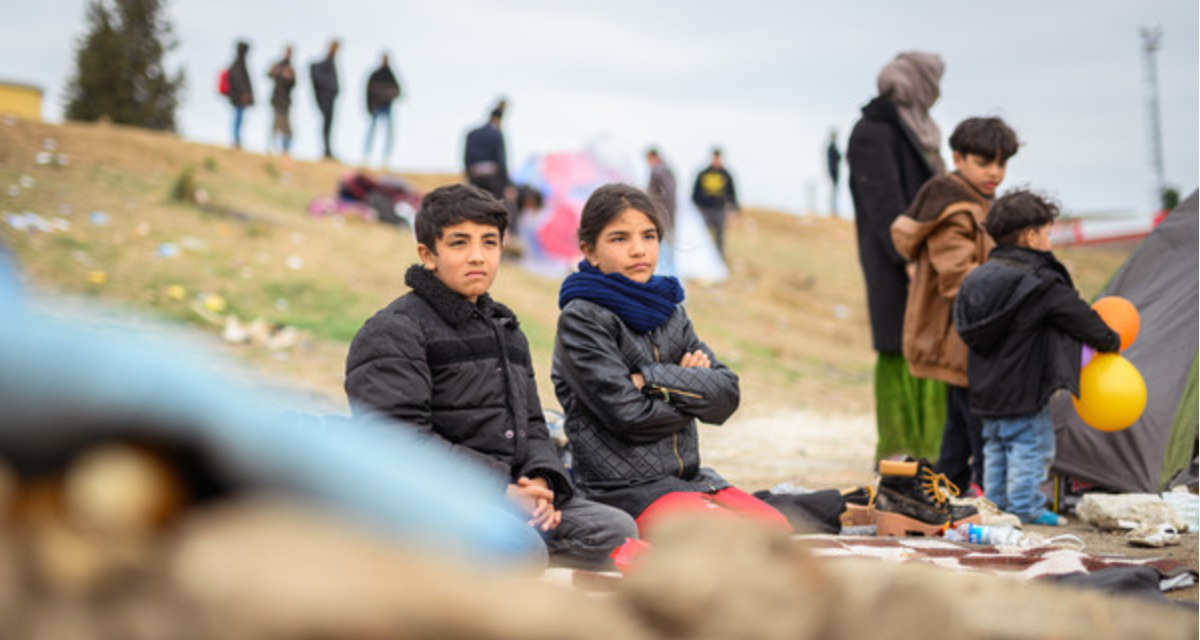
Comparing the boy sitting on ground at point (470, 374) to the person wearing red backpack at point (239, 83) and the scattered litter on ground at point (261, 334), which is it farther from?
the person wearing red backpack at point (239, 83)

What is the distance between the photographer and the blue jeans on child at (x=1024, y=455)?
15.0 feet

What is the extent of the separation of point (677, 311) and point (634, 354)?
298 millimetres

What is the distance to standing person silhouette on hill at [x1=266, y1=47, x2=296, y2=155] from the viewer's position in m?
18.8

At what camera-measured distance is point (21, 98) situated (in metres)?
22.4

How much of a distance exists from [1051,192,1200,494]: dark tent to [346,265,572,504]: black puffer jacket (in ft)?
10.1

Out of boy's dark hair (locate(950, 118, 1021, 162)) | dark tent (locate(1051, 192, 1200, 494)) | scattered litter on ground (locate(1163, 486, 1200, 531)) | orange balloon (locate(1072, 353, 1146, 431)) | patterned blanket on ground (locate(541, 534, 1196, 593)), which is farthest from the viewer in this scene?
boy's dark hair (locate(950, 118, 1021, 162))

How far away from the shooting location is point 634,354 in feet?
12.0

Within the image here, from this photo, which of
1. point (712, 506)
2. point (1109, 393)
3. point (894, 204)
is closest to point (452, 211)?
point (712, 506)

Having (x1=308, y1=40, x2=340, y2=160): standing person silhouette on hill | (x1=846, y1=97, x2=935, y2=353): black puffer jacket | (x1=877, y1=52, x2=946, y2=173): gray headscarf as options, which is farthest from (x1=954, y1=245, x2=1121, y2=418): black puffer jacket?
(x1=308, y1=40, x2=340, y2=160): standing person silhouette on hill

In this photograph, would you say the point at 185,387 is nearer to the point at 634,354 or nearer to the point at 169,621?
the point at 169,621

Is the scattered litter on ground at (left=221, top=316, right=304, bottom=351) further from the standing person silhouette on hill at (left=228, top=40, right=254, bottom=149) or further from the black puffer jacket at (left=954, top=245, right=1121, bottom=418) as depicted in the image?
the standing person silhouette on hill at (left=228, top=40, right=254, bottom=149)

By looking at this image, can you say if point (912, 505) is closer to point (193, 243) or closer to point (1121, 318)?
point (1121, 318)

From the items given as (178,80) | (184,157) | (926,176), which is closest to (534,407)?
(926,176)

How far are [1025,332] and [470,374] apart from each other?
2612mm
